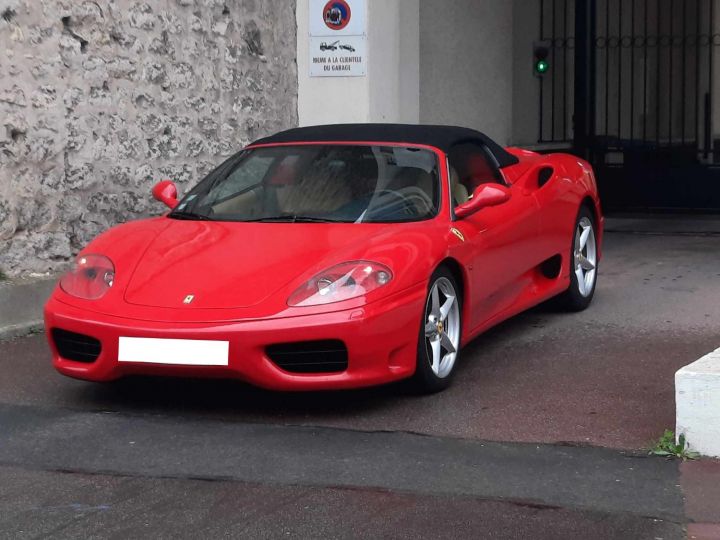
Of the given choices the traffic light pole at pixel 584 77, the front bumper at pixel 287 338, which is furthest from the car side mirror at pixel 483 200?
the traffic light pole at pixel 584 77

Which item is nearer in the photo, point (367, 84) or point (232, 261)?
point (232, 261)

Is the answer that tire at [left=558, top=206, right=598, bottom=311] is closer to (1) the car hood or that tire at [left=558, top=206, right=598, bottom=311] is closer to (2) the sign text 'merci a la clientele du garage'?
(1) the car hood

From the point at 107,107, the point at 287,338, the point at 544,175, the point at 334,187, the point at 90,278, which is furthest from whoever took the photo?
the point at 107,107

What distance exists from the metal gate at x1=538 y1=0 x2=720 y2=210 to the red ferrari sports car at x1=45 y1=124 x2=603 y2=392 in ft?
23.4

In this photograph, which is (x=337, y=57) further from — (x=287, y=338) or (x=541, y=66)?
(x=287, y=338)

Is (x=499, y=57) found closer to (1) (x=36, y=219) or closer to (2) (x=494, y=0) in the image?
(2) (x=494, y=0)

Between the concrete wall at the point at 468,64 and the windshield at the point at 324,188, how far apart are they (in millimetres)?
6583

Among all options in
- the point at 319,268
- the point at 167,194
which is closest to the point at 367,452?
the point at 319,268

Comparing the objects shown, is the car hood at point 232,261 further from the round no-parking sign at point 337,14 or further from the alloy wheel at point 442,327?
the round no-parking sign at point 337,14

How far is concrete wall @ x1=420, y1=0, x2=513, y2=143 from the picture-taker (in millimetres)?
13242

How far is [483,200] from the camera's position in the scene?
6355mm

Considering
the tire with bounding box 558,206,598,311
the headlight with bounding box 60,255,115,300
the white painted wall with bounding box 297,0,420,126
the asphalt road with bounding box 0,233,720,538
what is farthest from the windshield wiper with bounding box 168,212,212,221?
the white painted wall with bounding box 297,0,420,126

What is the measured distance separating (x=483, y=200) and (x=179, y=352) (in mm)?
1810

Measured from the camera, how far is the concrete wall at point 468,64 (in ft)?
43.4
